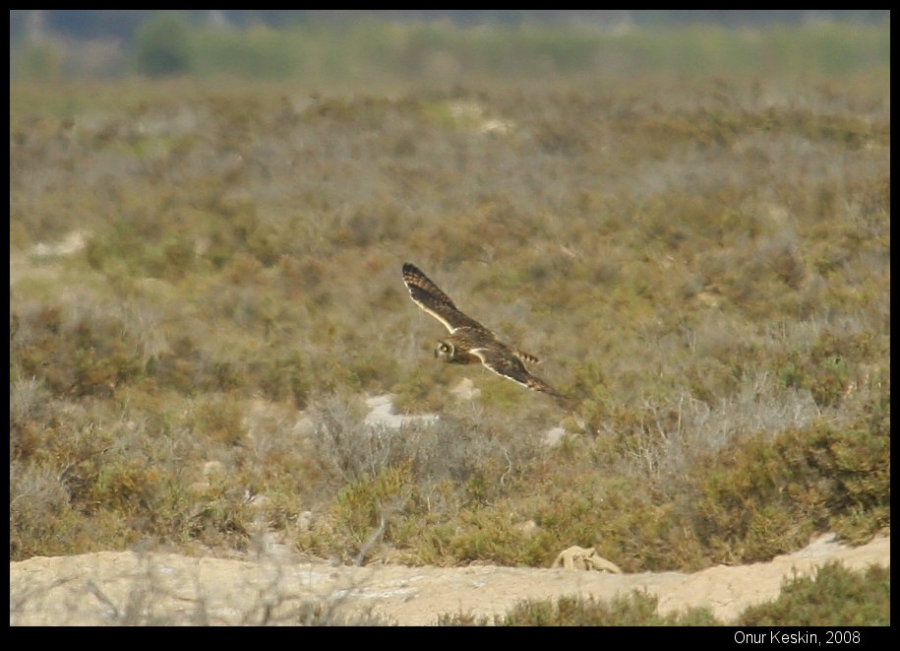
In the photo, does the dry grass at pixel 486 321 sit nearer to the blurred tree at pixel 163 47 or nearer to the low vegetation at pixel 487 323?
the low vegetation at pixel 487 323

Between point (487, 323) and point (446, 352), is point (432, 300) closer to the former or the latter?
point (446, 352)

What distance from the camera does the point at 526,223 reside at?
1542 cm

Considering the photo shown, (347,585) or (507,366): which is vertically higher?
(507,366)

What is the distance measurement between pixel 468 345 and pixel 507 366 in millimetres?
589

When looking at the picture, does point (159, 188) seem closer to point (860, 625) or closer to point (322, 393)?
point (322, 393)

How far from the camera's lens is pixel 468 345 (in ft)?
28.9

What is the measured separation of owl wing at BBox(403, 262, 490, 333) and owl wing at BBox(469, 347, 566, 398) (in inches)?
40.1

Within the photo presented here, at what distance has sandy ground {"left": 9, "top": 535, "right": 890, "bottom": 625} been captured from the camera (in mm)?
5777

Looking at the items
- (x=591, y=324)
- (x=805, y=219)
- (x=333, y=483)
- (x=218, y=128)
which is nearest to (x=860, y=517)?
(x=333, y=483)

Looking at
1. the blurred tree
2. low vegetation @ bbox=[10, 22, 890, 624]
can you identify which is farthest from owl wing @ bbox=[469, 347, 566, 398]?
the blurred tree

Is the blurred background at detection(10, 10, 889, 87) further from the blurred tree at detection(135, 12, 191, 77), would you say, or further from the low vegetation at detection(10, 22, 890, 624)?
the low vegetation at detection(10, 22, 890, 624)

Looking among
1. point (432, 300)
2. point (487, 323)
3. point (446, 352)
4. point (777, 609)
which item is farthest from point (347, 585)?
point (487, 323)

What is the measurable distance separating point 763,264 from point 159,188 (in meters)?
9.55

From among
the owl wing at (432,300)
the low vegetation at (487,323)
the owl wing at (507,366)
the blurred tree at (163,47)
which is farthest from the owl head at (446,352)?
the blurred tree at (163,47)
